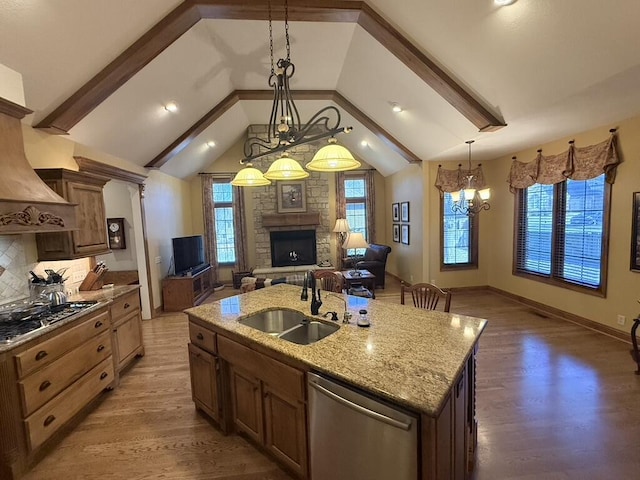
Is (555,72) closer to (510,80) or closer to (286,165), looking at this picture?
(510,80)

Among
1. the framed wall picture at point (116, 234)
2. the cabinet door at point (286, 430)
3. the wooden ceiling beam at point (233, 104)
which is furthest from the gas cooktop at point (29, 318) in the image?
the wooden ceiling beam at point (233, 104)

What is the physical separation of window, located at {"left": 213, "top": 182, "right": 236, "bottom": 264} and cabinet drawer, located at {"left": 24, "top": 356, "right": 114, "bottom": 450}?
16.5 feet

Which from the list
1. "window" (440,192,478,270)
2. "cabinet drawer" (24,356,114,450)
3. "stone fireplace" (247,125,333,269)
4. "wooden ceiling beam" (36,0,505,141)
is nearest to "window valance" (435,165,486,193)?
"window" (440,192,478,270)

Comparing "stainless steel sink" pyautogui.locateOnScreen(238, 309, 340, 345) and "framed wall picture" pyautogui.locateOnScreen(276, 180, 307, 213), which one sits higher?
"framed wall picture" pyautogui.locateOnScreen(276, 180, 307, 213)

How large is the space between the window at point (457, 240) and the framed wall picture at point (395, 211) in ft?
4.92

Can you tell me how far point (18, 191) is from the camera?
2131mm

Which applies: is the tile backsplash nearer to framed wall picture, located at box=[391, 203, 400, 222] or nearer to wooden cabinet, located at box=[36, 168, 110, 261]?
wooden cabinet, located at box=[36, 168, 110, 261]

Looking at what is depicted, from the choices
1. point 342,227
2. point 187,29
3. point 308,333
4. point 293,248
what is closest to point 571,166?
point 342,227

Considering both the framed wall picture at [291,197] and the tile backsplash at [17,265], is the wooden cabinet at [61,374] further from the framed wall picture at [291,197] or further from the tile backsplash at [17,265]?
the framed wall picture at [291,197]

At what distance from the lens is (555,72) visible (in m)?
2.69

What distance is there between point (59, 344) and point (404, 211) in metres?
6.51

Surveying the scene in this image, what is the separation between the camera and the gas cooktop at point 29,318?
2029 mm

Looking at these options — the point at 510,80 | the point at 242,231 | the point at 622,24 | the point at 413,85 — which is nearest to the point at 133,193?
the point at 242,231

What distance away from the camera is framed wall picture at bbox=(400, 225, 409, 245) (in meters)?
6.97
